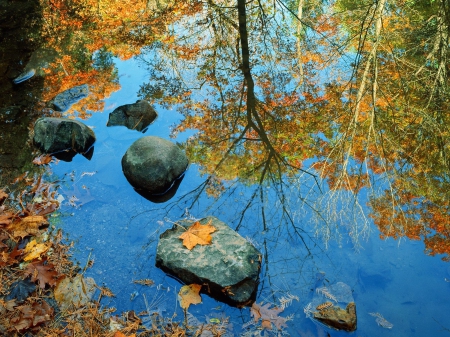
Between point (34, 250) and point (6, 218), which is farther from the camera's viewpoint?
point (6, 218)

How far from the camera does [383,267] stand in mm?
3596

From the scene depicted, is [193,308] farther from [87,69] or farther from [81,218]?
[87,69]

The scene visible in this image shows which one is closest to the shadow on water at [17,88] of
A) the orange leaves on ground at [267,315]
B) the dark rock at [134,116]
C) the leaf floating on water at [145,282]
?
the dark rock at [134,116]

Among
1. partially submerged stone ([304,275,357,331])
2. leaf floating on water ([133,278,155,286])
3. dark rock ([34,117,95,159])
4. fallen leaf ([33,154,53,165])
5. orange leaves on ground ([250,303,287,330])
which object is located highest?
dark rock ([34,117,95,159])

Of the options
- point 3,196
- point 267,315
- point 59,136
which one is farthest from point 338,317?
point 59,136

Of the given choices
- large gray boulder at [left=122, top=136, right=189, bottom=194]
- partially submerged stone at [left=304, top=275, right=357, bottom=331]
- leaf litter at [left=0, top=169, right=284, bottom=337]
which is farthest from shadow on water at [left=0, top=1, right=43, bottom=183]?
partially submerged stone at [left=304, top=275, right=357, bottom=331]

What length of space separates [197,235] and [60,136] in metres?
2.89

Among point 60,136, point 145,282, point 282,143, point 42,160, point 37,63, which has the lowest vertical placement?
point 145,282

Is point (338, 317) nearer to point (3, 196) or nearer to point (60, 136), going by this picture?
point (3, 196)

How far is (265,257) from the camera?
3703 mm

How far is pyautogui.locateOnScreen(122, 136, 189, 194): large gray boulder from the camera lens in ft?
14.8

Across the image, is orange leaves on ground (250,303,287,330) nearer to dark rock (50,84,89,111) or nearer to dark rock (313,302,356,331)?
dark rock (313,302,356,331)

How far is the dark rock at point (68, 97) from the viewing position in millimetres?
6203

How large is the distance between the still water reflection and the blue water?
0.05 ft
